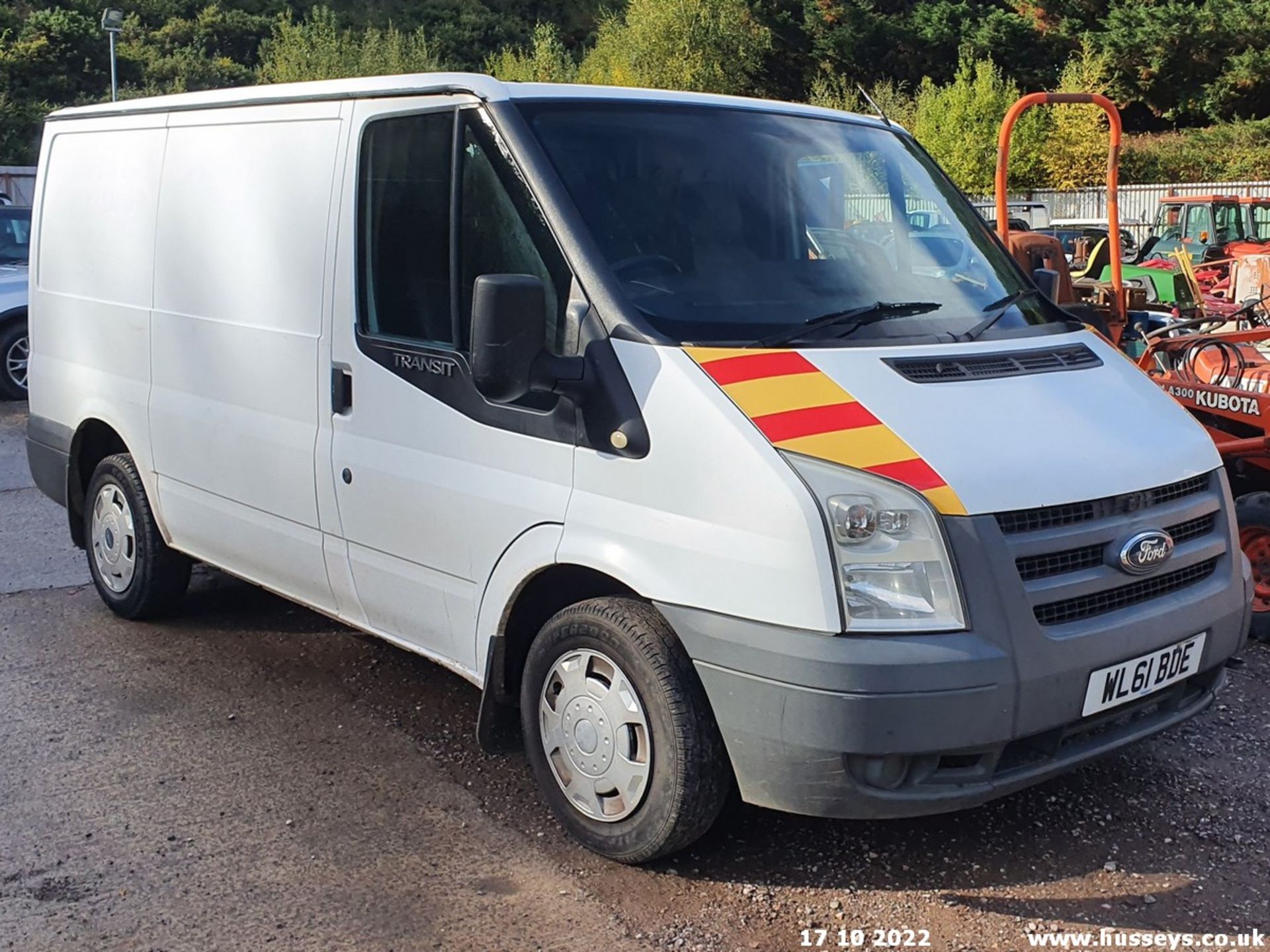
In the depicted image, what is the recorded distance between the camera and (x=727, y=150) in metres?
4.14

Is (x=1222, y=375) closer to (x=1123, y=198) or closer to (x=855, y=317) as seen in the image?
(x=855, y=317)

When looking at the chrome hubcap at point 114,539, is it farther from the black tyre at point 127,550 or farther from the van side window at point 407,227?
the van side window at point 407,227

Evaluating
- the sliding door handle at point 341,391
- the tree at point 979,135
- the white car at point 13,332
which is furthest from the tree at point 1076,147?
the sliding door handle at point 341,391

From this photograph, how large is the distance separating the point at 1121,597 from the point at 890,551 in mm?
762

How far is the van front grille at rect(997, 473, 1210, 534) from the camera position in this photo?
3314 millimetres

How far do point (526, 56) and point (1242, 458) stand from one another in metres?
56.4

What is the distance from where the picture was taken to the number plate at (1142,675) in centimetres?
345

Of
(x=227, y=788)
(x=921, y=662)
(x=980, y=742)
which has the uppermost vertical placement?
(x=921, y=662)

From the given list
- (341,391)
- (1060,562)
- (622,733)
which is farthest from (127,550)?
(1060,562)

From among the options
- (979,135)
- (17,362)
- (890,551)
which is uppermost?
(979,135)

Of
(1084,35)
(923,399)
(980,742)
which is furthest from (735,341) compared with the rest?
(1084,35)

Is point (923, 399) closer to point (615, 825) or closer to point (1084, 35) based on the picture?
point (615, 825)

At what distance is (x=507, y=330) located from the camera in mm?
3432

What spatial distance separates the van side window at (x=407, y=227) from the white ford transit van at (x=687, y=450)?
0.01 metres
